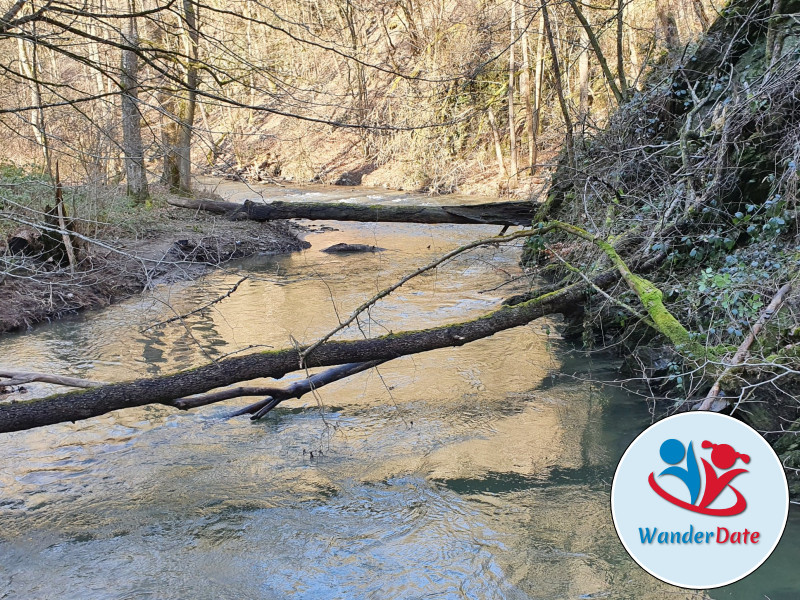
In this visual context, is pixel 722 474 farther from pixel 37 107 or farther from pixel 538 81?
pixel 538 81

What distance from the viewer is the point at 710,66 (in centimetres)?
778

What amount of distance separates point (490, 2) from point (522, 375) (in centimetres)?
1938

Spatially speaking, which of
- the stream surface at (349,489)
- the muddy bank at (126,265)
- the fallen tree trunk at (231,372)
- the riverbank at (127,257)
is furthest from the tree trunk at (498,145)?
the fallen tree trunk at (231,372)

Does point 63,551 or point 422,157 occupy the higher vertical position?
point 422,157

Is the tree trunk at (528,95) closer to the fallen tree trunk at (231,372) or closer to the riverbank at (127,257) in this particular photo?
the riverbank at (127,257)

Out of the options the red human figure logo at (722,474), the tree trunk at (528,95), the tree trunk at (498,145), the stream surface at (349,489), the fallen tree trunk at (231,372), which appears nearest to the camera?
the red human figure logo at (722,474)

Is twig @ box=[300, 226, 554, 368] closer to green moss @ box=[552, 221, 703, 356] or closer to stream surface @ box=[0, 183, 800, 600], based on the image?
green moss @ box=[552, 221, 703, 356]

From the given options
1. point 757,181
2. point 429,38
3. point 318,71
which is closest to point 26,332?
point 757,181

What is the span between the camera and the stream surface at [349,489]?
3924 millimetres

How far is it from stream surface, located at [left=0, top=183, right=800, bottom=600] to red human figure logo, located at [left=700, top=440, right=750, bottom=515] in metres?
1.16

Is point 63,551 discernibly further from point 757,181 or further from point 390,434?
point 757,181

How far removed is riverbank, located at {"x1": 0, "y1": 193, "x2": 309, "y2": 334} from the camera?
871 centimetres

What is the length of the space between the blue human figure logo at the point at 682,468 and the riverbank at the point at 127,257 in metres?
3.93

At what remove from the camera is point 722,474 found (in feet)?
9.21
